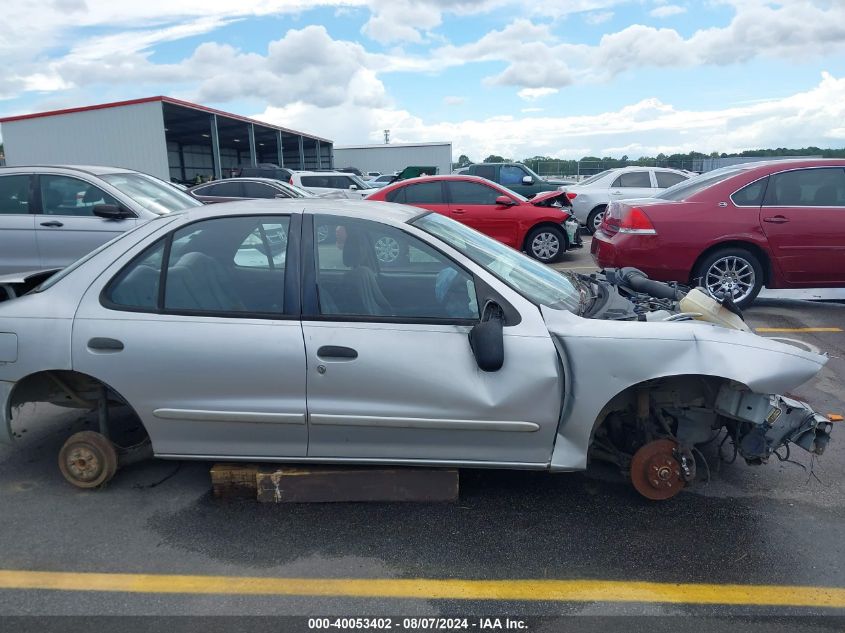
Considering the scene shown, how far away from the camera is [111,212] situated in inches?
277

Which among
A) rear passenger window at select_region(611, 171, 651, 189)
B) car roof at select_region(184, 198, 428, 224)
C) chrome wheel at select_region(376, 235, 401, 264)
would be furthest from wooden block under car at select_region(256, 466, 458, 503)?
rear passenger window at select_region(611, 171, 651, 189)

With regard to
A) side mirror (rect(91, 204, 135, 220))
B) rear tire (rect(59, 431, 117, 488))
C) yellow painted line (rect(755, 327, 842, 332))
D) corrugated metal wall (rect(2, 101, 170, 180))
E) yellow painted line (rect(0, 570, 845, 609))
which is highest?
corrugated metal wall (rect(2, 101, 170, 180))

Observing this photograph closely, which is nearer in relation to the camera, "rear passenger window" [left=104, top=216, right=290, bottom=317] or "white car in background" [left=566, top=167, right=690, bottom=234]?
"rear passenger window" [left=104, top=216, right=290, bottom=317]

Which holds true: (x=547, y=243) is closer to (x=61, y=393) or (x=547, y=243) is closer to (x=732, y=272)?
(x=732, y=272)

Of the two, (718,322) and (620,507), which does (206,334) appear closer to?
(620,507)

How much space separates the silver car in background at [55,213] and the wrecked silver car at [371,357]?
13.6 feet

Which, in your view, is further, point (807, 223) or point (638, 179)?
point (638, 179)

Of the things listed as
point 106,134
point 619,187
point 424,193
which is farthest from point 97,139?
point 619,187

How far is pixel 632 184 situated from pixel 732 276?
26.1 ft

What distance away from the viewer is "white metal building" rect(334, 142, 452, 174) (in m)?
47.0

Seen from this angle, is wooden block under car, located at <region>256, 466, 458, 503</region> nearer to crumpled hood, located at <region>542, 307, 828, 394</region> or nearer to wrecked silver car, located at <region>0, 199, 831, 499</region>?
wrecked silver car, located at <region>0, 199, 831, 499</region>

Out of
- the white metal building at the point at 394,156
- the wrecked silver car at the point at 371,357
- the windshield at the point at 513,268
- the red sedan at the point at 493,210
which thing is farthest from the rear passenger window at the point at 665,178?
the white metal building at the point at 394,156

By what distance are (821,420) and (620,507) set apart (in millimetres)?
1027

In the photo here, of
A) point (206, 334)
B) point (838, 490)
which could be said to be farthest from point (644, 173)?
point (206, 334)
